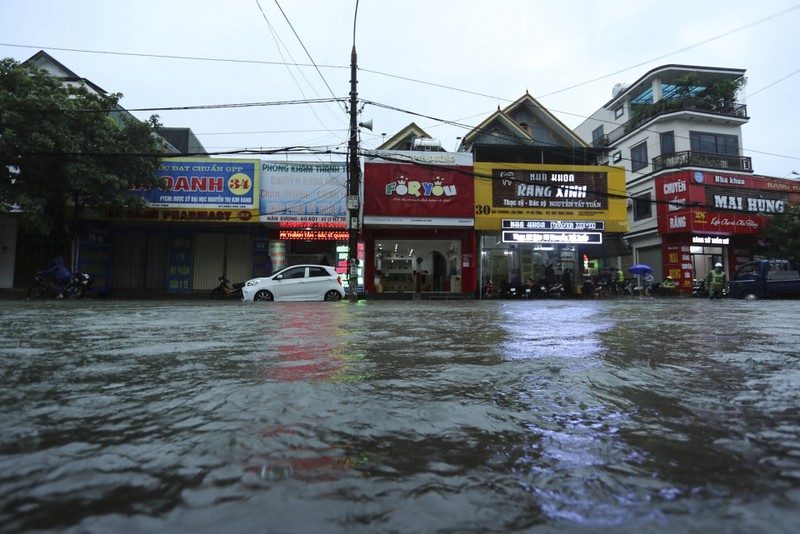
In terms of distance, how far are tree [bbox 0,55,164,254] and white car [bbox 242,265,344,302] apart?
508cm

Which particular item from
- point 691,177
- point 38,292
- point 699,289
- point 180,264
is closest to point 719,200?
point 691,177

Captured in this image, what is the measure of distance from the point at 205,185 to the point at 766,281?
20.6 metres

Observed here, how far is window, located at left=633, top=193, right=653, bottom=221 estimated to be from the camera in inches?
963

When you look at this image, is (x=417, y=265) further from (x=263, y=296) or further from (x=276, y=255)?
(x=263, y=296)

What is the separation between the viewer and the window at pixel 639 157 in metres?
26.0

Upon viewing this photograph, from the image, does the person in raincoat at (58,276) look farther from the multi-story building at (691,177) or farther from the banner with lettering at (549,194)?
the multi-story building at (691,177)

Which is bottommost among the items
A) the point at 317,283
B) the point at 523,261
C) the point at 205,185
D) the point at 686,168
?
the point at 317,283

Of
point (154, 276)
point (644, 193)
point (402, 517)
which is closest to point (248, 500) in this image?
point (402, 517)

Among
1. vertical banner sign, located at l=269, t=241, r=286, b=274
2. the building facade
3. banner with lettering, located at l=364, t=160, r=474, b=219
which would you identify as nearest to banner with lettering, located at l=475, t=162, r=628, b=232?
banner with lettering, located at l=364, t=160, r=474, b=219

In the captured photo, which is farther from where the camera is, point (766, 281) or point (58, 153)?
point (766, 281)

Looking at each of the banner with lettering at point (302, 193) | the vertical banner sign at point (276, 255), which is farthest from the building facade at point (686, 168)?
the vertical banner sign at point (276, 255)

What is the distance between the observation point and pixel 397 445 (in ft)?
4.00

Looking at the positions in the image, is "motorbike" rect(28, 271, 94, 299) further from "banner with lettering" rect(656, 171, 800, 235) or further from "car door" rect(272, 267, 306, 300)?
"banner with lettering" rect(656, 171, 800, 235)

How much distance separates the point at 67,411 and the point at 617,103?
3359cm
